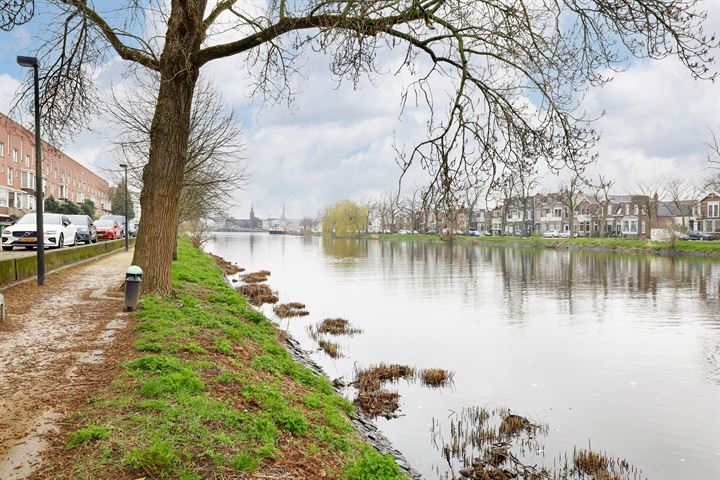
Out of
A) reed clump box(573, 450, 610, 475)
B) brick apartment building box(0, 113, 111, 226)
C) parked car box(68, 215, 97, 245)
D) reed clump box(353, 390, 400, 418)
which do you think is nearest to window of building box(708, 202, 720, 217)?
parked car box(68, 215, 97, 245)

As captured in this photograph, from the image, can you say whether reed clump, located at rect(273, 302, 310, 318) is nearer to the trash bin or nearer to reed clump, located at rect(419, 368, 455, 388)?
reed clump, located at rect(419, 368, 455, 388)

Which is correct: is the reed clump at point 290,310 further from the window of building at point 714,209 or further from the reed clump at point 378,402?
the window of building at point 714,209

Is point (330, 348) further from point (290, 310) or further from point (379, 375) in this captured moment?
point (290, 310)

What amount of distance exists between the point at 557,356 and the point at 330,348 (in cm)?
563

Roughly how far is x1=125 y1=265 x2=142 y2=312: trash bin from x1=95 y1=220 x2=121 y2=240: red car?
29011 mm

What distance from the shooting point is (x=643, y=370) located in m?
12.0

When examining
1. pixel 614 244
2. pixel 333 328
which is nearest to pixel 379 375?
pixel 333 328

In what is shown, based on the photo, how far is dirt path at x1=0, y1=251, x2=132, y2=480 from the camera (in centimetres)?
480

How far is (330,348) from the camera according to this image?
43.8 feet

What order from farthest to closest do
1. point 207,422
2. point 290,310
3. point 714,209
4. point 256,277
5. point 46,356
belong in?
1. point 714,209
2. point 256,277
3. point 290,310
4. point 46,356
5. point 207,422

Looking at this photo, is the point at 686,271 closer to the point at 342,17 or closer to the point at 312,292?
the point at 312,292

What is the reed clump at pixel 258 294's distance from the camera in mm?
21336

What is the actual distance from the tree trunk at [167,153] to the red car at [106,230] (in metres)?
27.9

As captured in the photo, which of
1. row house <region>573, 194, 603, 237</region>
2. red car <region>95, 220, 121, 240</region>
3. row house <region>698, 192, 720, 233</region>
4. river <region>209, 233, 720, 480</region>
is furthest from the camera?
row house <region>573, 194, 603, 237</region>
